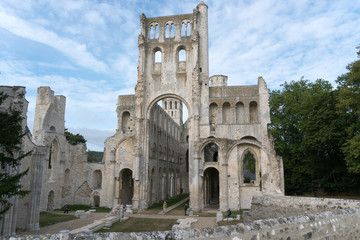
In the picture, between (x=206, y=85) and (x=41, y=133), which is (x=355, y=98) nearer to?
(x=206, y=85)

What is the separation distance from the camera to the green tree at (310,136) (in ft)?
87.8

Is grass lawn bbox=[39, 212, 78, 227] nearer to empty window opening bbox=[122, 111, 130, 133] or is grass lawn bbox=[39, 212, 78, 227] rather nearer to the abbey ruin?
the abbey ruin

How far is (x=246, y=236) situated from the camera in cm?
503

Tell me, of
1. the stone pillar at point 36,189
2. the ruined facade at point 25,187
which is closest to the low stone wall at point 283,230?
the ruined facade at point 25,187

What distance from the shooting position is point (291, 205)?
11234mm

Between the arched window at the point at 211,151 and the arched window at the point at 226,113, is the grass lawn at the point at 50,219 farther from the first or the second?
the arched window at the point at 211,151

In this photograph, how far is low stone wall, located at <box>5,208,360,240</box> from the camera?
4.52m

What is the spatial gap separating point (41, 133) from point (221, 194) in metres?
18.7

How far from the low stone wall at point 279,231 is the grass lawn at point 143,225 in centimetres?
1231

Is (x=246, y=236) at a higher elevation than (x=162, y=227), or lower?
higher

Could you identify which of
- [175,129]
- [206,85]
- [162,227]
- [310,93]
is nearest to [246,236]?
[162,227]

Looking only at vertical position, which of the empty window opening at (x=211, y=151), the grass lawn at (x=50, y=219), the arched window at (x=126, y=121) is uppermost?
the arched window at (x=126, y=121)

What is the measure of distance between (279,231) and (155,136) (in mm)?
27428

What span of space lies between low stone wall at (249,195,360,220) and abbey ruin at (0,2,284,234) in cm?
1192
